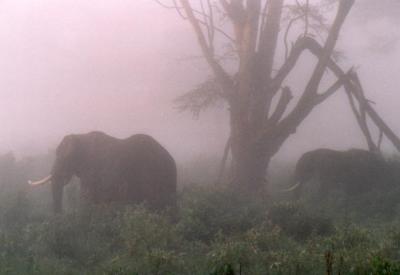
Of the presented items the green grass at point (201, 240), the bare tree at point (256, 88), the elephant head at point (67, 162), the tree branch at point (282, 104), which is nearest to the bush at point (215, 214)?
the green grass at point (201, 240)

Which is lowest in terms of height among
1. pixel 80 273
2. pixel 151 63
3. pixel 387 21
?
pixel 80 273

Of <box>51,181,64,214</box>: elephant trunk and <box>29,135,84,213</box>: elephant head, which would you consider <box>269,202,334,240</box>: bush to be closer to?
<box>51,181,64,214</box>: elephant trunk

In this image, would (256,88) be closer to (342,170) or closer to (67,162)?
(342,170)

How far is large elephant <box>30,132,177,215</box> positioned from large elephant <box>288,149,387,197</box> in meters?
4.40

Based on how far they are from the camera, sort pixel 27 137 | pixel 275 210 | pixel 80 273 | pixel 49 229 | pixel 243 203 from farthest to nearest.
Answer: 1. pixel 27 137
2. pixel 243 203
3. pixel 275 210
4. pixel 49 229
5. pixel 80 273

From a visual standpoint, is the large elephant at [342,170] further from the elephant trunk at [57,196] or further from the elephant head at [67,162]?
the elephant trunk at [57,196]

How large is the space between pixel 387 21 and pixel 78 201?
23.7m

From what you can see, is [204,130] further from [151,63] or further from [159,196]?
[159,196]

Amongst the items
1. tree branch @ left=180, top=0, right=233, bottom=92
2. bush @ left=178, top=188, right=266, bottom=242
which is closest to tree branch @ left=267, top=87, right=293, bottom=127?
tree branch @ left=180, top=0, right=233, bottom=92

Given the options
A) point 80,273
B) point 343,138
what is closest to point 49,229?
point 80,273

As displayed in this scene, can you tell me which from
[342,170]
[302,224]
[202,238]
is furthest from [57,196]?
[342,170]

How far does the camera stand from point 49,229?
10211 mm

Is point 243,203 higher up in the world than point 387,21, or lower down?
lower down

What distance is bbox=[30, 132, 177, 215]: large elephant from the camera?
536 inches
